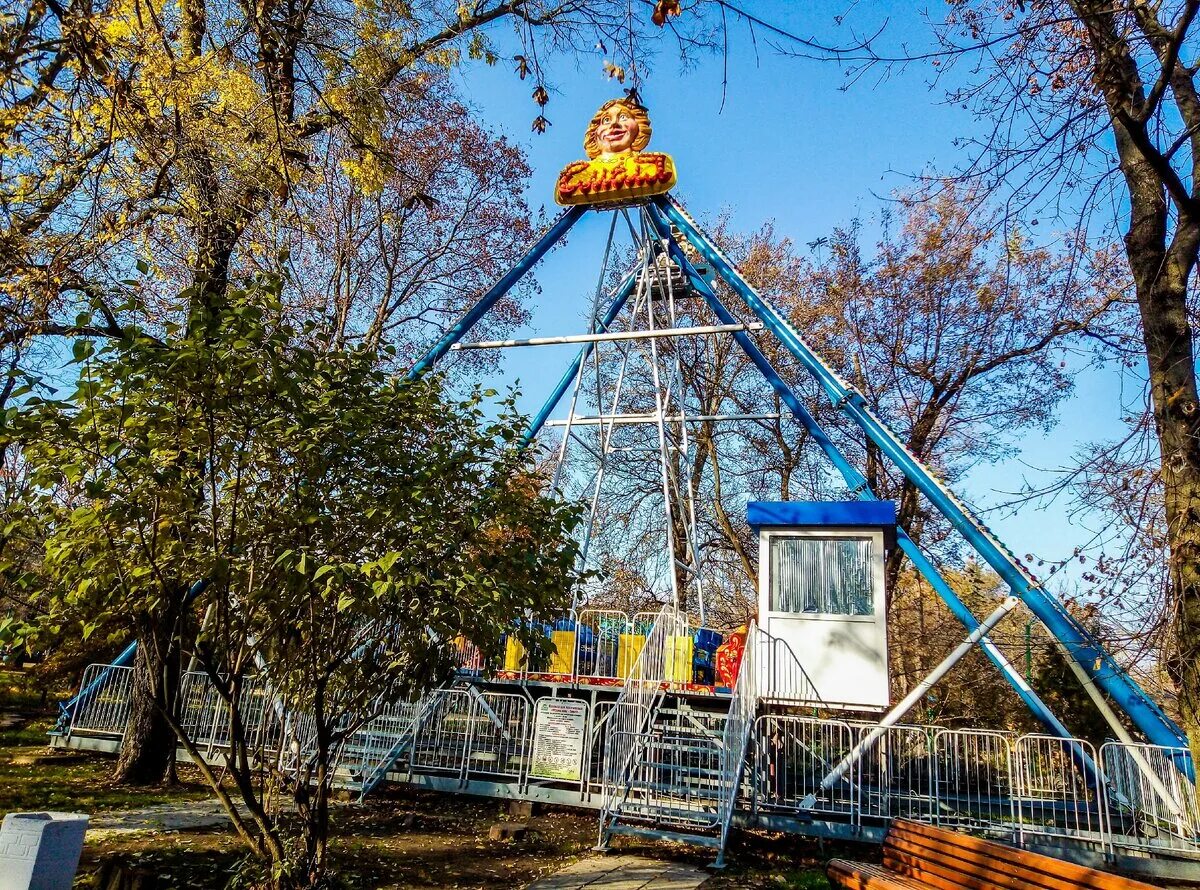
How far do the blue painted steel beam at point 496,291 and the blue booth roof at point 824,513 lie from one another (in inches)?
260

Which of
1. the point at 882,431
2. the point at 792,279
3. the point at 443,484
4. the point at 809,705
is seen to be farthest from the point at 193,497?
the point at 792,279

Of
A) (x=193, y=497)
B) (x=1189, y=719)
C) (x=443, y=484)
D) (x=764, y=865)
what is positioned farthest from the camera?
(x=764, y=865)

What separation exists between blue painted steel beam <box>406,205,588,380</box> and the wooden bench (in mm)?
10947

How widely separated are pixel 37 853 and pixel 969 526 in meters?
11.1

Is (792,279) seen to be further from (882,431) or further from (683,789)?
(683,789)

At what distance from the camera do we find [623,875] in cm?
741

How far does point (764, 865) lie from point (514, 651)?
606 cm

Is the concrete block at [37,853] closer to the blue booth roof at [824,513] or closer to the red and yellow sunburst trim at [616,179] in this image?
the blue booth roof at [824,513]

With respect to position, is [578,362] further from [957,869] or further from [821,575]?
[957,869]

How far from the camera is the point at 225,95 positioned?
907cm

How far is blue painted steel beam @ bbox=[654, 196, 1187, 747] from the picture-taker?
962 centimetres

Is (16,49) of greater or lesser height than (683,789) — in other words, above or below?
above

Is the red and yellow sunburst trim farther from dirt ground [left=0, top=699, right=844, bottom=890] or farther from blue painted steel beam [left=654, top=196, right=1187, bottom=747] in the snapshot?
dirt ground [left=0, top=699, right=844, bottom=890]

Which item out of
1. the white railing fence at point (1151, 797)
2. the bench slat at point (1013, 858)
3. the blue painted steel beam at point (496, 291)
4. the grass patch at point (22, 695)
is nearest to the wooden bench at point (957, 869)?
the bench slat at point (1013, 858)
